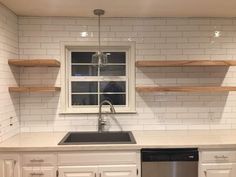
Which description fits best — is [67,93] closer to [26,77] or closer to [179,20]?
[26,77]

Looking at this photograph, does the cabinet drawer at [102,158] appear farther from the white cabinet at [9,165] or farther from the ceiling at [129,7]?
the ceiling at [129,7]

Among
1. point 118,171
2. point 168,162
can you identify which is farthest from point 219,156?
point 118,171

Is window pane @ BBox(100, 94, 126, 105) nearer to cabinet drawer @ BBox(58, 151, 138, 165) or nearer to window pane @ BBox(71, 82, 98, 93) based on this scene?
window pane @ BBox(71, 82, 98, 93)

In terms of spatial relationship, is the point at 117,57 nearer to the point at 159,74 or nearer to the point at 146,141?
the point at 159,74

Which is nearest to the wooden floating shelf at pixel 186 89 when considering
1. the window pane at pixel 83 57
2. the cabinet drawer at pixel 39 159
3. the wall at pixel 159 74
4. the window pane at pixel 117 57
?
Result: the wall at pixel 159 74

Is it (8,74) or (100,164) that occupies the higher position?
(8,74)

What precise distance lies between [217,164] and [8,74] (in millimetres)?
2206

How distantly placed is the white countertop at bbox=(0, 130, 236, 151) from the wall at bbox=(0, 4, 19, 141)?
14cm

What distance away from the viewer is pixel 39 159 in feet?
7.50

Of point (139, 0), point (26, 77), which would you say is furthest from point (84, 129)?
point (139, 0)

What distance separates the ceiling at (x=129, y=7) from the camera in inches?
95.4

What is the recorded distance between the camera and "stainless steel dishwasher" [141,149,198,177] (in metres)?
2.30

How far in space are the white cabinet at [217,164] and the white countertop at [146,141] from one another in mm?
81

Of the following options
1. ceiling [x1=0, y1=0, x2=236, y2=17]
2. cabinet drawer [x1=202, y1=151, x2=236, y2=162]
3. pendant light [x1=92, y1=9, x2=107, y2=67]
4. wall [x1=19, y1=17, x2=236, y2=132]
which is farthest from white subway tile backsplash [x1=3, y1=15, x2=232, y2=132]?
cabinet drawer [x1=202, y1=151, x2=236, y2=162]
